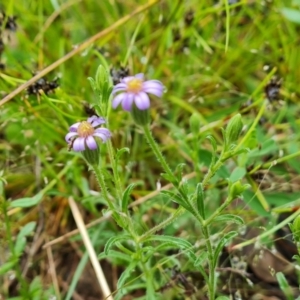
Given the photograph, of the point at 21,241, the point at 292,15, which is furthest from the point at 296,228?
the point at 292,15

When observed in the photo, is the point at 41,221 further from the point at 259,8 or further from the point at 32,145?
the point at 259,8

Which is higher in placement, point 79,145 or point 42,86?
point 42,86

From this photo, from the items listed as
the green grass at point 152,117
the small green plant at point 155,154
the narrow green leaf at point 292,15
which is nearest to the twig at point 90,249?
the green grass at point 152,117

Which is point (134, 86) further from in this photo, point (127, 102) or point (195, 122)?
point (195, 122)

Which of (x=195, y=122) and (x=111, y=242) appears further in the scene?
(x=195, y=122)

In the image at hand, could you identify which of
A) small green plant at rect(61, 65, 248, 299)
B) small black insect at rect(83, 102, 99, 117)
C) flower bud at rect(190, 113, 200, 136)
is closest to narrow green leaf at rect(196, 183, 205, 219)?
small green plant at rect(61, 65, 248, 299)

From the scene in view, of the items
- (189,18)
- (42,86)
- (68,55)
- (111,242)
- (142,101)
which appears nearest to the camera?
(142,101)

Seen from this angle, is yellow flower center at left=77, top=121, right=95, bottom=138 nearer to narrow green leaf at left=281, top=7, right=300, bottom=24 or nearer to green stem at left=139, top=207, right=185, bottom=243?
green stem at left=139, top=207, right=185, bottom=243
